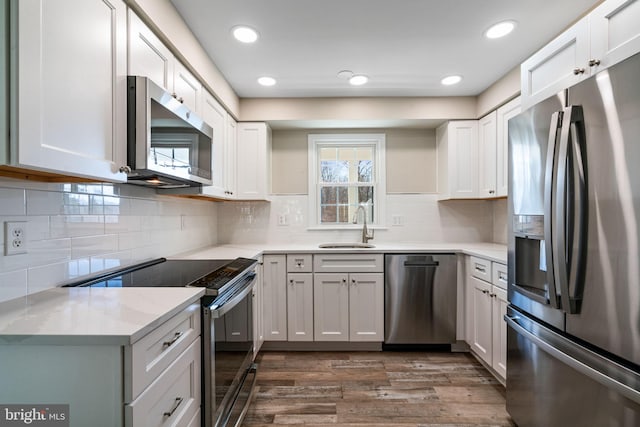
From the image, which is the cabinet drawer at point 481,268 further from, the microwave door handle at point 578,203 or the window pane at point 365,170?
the window pane at point 365,170

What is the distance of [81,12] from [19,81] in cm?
40

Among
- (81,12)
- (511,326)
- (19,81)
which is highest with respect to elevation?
(81,12)

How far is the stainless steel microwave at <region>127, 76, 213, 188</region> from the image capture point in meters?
1.24

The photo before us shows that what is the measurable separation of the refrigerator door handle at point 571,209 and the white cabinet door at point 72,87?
1.80m

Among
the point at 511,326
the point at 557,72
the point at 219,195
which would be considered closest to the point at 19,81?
the point at 219,195

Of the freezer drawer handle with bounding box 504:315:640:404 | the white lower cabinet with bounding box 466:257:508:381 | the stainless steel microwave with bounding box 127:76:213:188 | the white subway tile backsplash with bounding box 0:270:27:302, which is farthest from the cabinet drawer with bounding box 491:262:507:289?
the white subway tile backsplash with bounding box 0:270:27:302

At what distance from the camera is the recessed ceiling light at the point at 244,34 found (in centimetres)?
182

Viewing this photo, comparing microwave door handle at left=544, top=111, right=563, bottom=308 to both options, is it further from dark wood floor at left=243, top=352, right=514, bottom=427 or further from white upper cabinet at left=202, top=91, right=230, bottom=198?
white upper cabinet at left=202, top=91, right=230, bottom=198

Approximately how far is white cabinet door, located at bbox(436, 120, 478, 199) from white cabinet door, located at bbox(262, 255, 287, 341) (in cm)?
179

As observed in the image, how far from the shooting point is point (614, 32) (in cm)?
124

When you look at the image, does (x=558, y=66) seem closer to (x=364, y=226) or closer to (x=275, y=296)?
(x=364, y=226)

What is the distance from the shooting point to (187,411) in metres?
1.12

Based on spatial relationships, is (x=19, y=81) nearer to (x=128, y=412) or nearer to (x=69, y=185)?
(x=69, y=185)

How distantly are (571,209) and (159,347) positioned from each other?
1.60m
